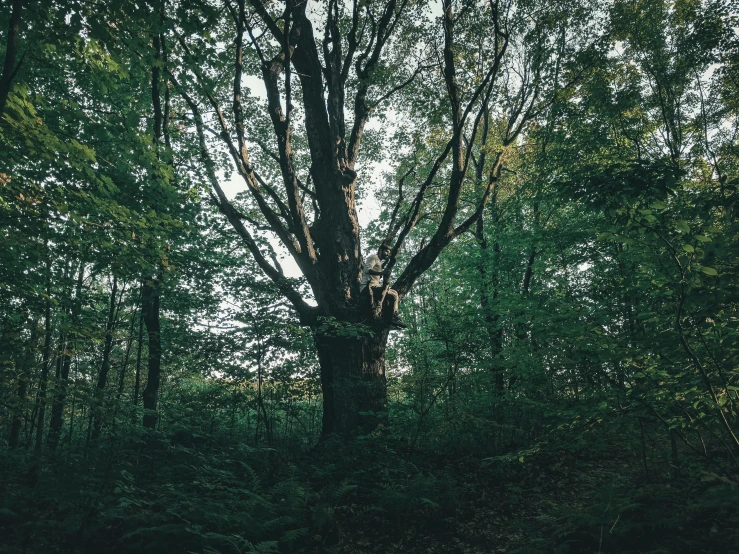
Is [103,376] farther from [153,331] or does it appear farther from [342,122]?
[342,122]

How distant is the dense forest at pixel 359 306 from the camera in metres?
3.59

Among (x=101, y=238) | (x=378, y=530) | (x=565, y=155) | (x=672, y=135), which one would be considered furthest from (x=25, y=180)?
(x=672, y=135)

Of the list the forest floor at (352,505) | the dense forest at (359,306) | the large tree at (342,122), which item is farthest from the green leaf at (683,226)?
the large tree at (342,122)

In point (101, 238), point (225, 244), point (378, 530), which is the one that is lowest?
point (378, 530)

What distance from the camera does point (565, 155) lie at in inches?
436

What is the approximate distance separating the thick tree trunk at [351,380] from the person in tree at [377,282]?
589 mm

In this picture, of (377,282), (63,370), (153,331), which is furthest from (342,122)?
(63,370)

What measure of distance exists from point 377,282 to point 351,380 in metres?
2.57

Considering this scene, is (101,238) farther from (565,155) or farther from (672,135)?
(672,135)

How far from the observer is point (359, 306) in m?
8.85

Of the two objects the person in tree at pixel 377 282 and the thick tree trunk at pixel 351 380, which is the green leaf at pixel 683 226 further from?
the person in tree at pixel 377 282

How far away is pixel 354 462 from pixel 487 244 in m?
10.4

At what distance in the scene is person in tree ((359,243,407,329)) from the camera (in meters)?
8.93

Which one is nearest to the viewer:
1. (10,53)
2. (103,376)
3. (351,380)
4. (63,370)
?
(10,53)
